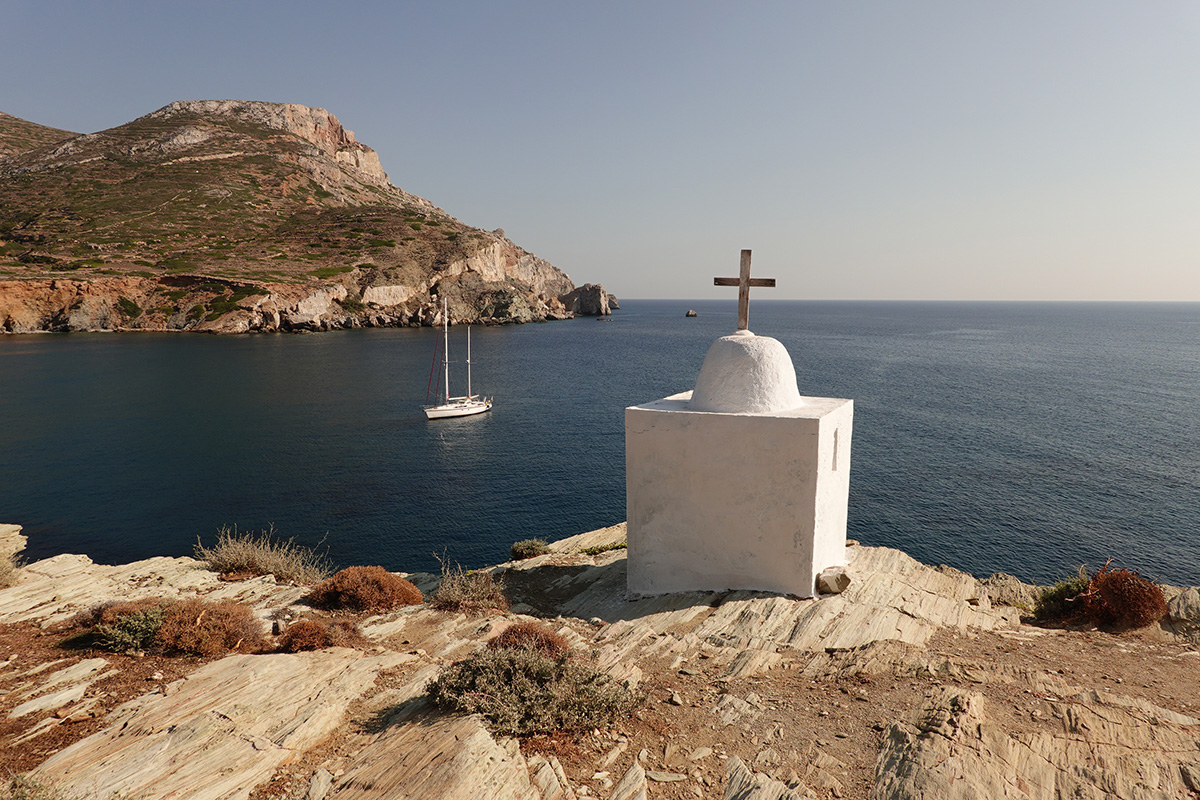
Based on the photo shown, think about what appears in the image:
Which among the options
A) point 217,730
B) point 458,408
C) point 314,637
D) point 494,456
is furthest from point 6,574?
point 458,408

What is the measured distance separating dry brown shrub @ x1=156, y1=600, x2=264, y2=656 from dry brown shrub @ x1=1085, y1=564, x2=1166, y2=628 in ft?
43.9

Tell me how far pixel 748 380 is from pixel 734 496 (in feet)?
7.06

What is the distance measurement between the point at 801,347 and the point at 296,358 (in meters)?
71.1

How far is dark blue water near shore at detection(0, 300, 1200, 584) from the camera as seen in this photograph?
84.0 feet

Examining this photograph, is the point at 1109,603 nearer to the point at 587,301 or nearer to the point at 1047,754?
the point at 1047,754

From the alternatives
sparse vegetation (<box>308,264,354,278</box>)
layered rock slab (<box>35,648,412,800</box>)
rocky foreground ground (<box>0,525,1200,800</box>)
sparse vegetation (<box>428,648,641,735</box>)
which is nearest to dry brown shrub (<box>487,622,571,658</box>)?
sparse vegetation (<box>428,648,641,735</box>)

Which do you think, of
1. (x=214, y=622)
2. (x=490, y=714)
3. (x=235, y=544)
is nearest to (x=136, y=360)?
(x=235, y=544)

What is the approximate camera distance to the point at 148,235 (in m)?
98.1

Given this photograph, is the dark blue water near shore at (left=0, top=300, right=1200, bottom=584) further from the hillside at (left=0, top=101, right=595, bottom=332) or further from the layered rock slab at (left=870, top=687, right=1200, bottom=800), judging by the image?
the layered rock slab at (left=870, top=687, right=1200, bottom=800)

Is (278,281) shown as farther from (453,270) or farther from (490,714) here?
(490,714)

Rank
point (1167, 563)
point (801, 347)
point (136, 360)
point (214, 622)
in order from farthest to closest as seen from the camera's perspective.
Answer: point (801, 347)
point (136, 360)
point (1167, 563)
point (214, 622)

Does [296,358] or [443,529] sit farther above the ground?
[296,358]

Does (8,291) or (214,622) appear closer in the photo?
(214,622)

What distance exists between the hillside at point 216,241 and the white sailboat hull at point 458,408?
57.5m
